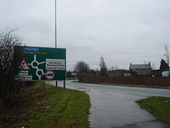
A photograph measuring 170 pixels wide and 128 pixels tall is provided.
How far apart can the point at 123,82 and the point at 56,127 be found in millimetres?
39089

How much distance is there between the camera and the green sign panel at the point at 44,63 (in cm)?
1721

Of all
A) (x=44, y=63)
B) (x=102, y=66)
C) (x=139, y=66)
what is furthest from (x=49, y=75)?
(x=139, y=66)

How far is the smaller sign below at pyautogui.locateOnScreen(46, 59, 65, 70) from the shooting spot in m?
17.9

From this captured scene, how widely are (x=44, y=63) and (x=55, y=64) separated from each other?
3.68 feet

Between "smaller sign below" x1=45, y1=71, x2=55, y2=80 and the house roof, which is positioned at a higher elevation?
the house roof

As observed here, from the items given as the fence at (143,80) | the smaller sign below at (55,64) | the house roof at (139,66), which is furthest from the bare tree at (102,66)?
the smaller sign below at (55,64)

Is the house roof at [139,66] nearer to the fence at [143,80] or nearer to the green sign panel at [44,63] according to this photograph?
the fence at [143,80]

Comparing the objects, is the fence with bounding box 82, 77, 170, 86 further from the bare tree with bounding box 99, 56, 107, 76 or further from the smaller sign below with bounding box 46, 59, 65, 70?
the bare tree with bounding box 99, 56, 107, 76

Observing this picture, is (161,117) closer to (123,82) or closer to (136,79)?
(136,79)

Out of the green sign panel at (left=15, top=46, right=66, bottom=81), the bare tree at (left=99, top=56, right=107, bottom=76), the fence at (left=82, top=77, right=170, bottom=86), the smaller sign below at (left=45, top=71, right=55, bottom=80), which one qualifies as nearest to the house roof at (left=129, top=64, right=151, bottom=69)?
the bare tree at (left=99, top=56, right=107, bottom=76)

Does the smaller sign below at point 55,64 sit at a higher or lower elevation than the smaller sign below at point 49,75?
higher

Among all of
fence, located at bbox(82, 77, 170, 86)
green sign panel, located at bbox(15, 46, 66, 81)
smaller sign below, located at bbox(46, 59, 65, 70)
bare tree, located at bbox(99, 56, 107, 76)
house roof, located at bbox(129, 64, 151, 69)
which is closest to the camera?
green sign panel, located at bbox(15, 46, 66, 81)

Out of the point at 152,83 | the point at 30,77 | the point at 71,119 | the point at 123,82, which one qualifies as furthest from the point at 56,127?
the point at 123,82

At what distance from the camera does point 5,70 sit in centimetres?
945
